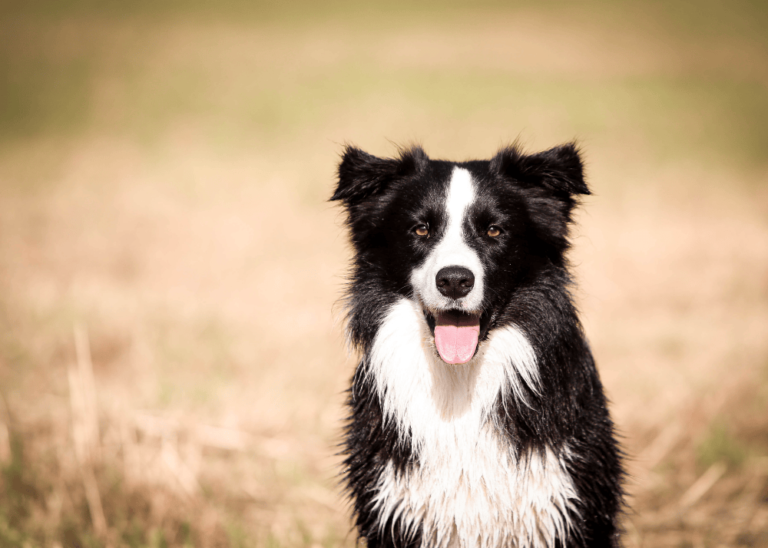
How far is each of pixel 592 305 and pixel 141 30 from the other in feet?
66.4

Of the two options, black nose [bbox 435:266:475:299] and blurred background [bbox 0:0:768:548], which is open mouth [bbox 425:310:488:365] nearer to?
black nose [bbox 435:266:475:299]

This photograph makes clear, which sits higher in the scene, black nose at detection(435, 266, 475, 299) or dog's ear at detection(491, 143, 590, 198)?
dog's ear at detection(491, 143, 590, 198)

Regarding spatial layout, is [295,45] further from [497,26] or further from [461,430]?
[461,430]

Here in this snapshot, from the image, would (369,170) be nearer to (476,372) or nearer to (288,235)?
(476,372)

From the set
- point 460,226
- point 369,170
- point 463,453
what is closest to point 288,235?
point 369,170

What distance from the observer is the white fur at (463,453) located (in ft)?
8.76

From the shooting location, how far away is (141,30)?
21.4 meters

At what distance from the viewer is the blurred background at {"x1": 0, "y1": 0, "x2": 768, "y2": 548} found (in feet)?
13.4

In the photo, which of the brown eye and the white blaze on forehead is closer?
the white blaze on forehead

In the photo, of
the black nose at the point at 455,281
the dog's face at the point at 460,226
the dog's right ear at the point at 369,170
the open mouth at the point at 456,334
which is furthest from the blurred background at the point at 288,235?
the black nose at the point at 455,281

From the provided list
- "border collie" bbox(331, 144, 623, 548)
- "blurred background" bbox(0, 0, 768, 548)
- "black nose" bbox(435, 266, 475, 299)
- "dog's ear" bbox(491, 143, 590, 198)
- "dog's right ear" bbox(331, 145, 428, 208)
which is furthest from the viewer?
"blurred background" bbox(0, 0, 768, 548)

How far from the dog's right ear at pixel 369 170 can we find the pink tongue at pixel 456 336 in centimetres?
82

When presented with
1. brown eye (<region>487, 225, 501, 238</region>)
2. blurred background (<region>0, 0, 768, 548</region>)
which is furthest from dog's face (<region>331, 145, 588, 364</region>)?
blurred background (<region>0, 0, 768, 548</region>)

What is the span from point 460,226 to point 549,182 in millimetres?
537
